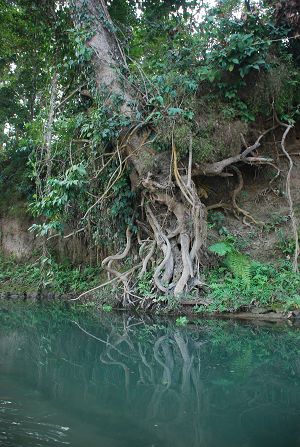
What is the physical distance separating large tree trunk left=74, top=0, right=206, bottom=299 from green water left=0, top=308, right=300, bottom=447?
5.46ft

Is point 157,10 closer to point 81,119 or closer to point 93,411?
point 81,119

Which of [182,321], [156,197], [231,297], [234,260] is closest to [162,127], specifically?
[156,197]

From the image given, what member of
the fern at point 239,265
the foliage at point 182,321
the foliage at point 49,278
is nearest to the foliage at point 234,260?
the fern at point 239,265

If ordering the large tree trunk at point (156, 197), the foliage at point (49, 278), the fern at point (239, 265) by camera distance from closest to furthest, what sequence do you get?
the fern at point (239, 265) < the large tree trunk at point (156, 197) < the foliage at point (49, 278)

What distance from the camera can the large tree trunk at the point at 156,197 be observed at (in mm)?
7156

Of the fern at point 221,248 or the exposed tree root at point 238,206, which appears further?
the exposed tree root at point 238,206

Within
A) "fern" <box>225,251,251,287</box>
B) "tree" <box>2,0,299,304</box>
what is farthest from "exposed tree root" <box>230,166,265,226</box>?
"fern" <box>225,251,251,287</box>

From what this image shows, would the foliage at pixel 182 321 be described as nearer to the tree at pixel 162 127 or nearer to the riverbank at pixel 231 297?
the riverbank at pixel 231 297

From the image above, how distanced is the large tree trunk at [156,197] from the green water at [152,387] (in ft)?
5.46

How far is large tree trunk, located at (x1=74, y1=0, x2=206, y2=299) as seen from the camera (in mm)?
7156

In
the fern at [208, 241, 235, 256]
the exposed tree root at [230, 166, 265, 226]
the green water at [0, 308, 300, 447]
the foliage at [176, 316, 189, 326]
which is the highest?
the exposed tree root at [230, 166, 265, 226]

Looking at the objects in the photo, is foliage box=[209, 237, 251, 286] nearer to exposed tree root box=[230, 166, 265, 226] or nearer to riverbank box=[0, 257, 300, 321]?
riverbank box=[0, 257, 300, 321]

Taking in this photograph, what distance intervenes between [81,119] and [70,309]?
378 cm

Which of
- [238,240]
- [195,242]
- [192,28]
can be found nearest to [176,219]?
[195,242]
